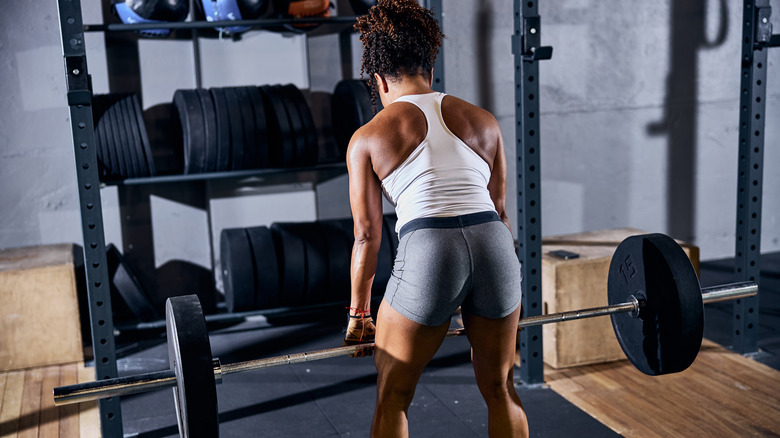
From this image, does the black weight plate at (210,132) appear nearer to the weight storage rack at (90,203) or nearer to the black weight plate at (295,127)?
the black weight plate at (295,127)

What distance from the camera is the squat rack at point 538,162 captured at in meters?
2.70

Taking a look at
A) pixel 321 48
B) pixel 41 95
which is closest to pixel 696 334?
pixel 321 48

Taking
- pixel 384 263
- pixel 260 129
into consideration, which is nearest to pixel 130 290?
pixel 260 129

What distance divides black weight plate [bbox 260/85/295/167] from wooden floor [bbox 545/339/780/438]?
157 centimetres

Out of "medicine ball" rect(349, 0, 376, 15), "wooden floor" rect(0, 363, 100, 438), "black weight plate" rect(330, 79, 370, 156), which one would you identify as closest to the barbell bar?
"wooden floor" rect(0, 363, 100, 438)

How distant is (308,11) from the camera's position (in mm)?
3547

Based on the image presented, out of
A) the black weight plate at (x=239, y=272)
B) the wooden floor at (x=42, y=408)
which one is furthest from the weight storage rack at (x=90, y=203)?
the black weight plate at (x=239, y=272)

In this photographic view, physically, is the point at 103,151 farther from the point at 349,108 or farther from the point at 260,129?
the point at 349,108

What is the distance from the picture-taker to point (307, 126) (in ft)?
11.8

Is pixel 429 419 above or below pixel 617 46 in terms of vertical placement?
below

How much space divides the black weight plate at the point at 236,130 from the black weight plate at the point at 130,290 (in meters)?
0.71

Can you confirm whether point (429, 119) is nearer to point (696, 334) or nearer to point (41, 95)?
point (696, 334)

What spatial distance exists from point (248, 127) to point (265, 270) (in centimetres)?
68

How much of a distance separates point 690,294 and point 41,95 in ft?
10.6
